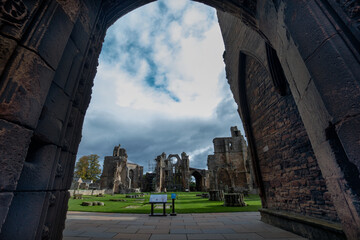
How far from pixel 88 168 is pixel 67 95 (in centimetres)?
4539

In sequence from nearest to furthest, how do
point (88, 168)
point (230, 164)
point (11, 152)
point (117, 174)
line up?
point (11, 152)
point (230, 164)
point (117, 174)
point (88, 168)

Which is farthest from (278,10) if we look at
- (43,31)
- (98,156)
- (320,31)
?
(98,156)

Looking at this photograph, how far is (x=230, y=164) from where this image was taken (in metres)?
25.7

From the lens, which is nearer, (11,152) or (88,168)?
(11,152)

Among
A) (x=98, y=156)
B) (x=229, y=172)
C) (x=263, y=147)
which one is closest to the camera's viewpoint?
(x=263, y=147)

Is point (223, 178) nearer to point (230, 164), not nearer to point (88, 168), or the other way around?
point (230, 164)

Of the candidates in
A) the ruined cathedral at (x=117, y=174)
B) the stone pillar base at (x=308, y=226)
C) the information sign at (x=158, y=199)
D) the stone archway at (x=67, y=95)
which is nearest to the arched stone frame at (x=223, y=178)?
the ruined cathedral at (x=117, y=174)

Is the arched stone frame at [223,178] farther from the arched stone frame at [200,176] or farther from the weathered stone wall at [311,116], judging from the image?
the weathered stone wall at [311,116]

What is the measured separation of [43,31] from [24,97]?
0.73 m

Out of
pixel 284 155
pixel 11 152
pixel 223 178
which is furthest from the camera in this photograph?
pixel 223 178

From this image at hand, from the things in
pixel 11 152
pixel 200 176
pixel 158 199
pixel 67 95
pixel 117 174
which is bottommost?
pixel 158 199

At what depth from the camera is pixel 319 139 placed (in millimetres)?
1882

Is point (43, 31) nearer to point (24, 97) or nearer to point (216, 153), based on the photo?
point (24, 97)

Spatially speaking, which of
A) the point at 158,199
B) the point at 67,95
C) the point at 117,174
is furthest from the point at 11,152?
the point at 117,174
